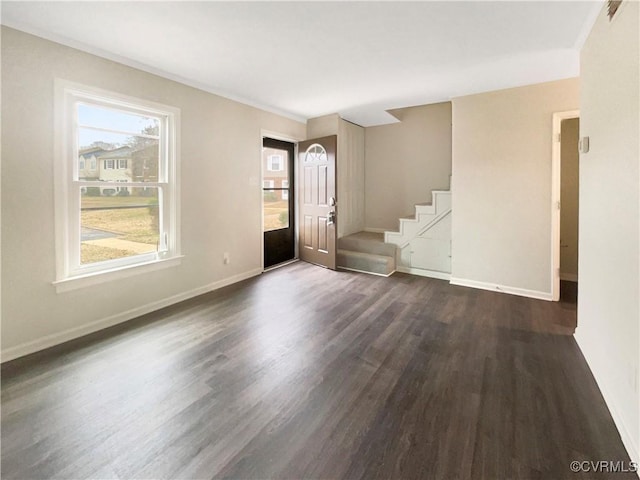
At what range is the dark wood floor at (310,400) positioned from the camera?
1.50m

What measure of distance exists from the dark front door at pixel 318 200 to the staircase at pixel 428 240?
1.03 meters

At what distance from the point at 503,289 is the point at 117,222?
4.49 m

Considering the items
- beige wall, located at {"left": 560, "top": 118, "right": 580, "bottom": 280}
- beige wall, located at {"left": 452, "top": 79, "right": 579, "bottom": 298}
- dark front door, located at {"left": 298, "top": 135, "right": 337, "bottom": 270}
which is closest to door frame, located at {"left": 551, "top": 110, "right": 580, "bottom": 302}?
beige wall, located at {"left": 452, "top": 79, "right": 579, "bottom": 298}

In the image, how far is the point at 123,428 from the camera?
1.70 meters

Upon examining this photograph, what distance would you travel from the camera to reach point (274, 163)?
17.1 feet

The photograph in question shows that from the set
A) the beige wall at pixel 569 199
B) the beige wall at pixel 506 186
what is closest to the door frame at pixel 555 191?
the beige wall at pixel 506 186

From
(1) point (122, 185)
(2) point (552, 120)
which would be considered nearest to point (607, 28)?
(2) point (552, 120)

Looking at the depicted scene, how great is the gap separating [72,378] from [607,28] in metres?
4.21

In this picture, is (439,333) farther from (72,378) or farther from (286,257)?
(286,257)

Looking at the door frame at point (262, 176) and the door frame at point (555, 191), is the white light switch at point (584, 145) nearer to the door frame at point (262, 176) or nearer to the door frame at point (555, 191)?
the door frame at point (555, 191)

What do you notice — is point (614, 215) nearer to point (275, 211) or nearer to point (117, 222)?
point (117, 222)

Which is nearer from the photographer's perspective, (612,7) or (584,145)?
(612,7)

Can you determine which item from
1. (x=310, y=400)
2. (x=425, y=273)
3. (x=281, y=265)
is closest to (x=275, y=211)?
(x=281, y=265)

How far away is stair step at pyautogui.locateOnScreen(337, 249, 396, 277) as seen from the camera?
4859mm
